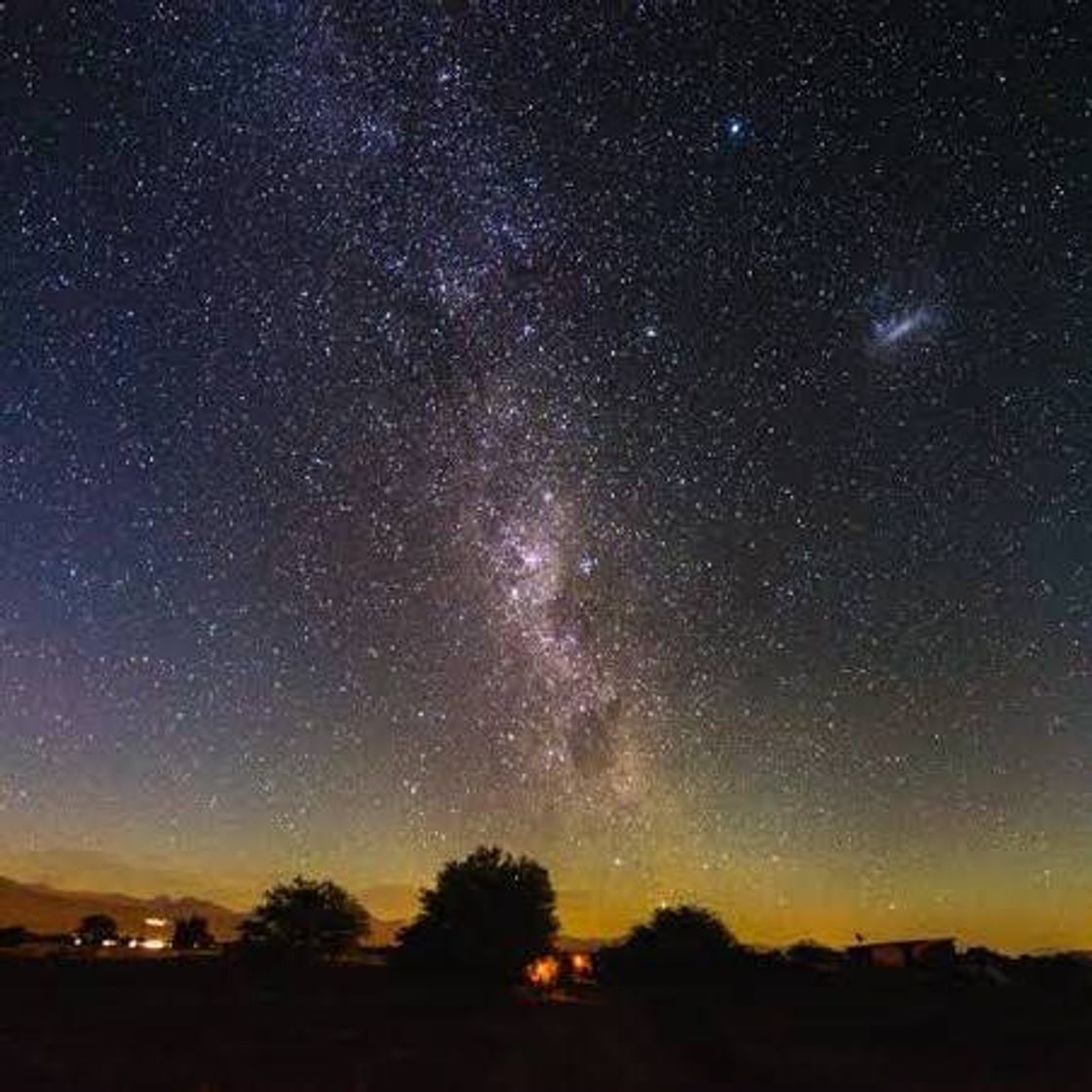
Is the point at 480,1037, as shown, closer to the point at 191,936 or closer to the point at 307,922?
the point at 307,922

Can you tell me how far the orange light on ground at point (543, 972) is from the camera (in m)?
54.0

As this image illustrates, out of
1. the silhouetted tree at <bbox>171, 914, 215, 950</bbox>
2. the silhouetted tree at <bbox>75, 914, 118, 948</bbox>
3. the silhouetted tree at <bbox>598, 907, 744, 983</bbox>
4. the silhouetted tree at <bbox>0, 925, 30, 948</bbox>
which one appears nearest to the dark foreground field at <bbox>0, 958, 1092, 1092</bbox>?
the silhouetted tree at <bbox>598, 907, 744, 983</bbox>

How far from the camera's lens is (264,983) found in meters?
45.9

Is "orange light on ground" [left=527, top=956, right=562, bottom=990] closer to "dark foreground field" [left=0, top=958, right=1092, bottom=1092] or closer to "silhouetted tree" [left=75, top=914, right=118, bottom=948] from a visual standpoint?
"dark foreground field" [left=0, top=958, right=1092, bottom=1092]

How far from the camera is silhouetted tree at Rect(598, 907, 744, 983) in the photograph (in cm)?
6066

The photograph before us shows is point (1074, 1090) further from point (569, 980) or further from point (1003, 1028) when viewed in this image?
point (569, 980)

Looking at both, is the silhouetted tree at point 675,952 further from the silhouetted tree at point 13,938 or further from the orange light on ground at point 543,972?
the silhouetted tree at point 13,938

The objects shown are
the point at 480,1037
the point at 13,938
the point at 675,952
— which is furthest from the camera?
the point at 13,938

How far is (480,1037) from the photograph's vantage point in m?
33.0

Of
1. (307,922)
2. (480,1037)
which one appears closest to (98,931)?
(307,922)

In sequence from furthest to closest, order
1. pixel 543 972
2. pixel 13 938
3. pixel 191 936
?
pixel 191 936, pixel 13 938, pixel 543 972

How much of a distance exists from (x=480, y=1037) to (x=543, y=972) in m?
23.0

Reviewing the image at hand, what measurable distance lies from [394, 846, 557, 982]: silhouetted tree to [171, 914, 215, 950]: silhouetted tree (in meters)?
21.9

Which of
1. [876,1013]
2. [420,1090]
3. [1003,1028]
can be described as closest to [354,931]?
[876,1013]
